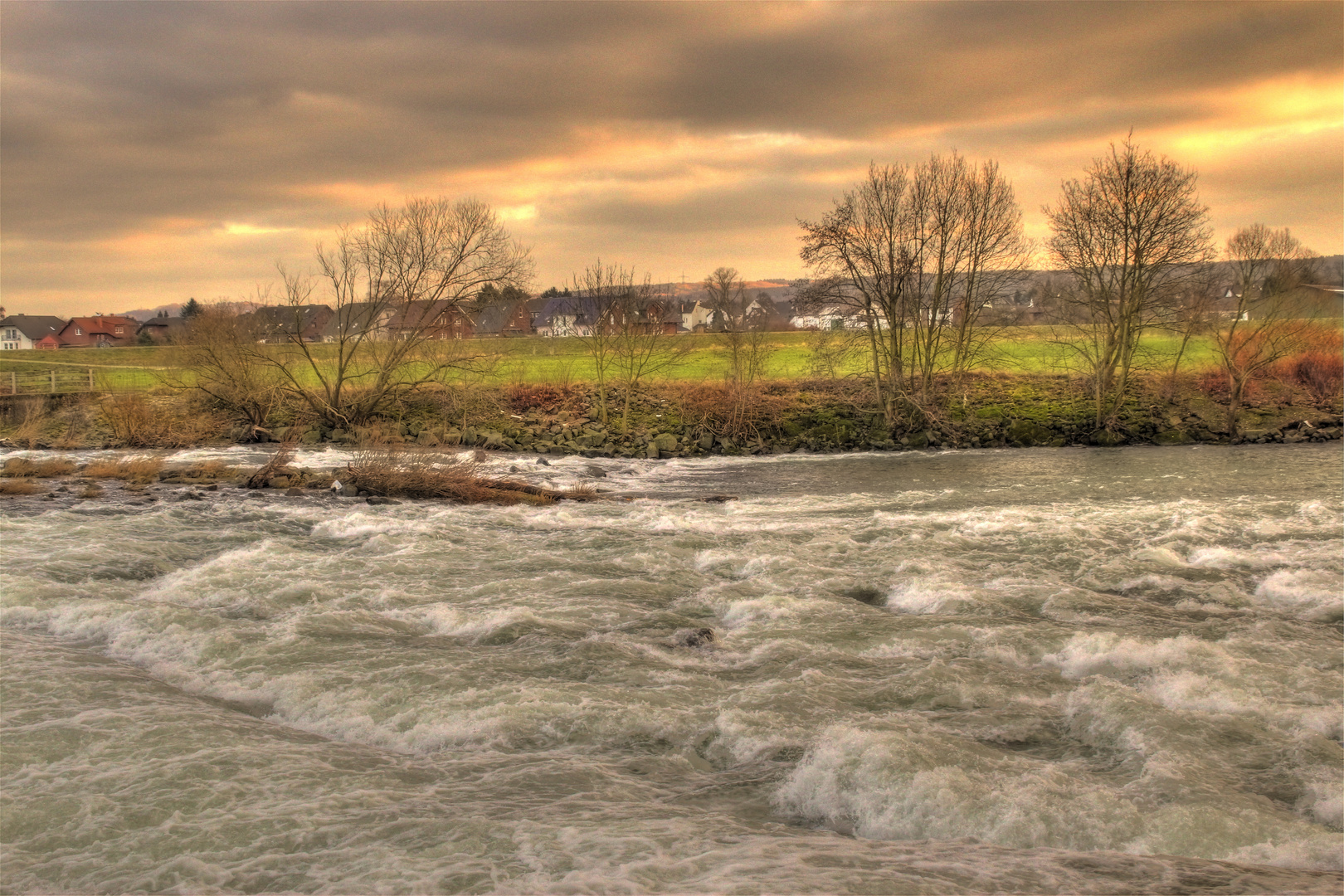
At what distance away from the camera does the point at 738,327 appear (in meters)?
37.0

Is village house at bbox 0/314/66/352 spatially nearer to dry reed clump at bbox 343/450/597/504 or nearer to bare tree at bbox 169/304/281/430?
bare tree at bbox 169/304/281/430

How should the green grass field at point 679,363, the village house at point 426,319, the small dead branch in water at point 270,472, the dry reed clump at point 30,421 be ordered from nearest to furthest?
the small dead branch in water at point 270,472, the dry reed clump at point 30,421, the village house at point 426,319, the green grass field at point 679,363

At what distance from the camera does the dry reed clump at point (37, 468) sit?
82.7 feet

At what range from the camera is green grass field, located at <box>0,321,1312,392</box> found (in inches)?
1484

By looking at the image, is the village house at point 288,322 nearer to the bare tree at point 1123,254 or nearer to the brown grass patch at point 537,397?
the brown grass patch at point 537,397

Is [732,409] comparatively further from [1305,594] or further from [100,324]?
[100,324]

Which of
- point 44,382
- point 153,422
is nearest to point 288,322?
point 153,422

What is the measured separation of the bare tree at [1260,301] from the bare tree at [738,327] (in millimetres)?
17931

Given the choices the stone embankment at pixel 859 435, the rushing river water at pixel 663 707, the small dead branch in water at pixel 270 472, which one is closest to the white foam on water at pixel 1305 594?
the rushing river water at pixel 663 707

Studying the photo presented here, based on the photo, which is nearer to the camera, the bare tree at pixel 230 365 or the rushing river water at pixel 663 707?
the rushing river water at pixel 663 707

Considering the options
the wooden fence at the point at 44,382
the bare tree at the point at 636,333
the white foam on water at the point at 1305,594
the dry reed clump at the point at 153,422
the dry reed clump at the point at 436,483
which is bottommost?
the white foam on water at the point at 1305,594

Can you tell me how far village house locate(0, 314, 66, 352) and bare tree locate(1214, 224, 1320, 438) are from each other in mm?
118545

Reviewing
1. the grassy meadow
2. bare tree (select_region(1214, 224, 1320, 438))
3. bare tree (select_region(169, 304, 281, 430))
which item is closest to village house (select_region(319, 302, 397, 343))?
the grassy meadow

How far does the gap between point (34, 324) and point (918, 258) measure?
116 meters
